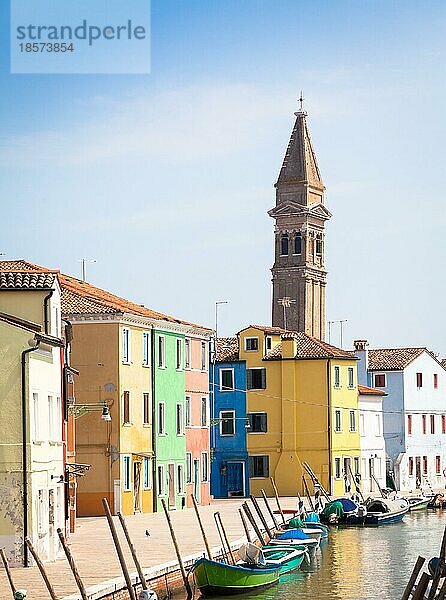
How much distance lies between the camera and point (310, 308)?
120m

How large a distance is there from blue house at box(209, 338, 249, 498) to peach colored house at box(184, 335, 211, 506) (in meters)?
6.92

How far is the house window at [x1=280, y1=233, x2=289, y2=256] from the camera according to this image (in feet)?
398

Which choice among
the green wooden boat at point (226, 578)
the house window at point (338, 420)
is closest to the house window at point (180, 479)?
the house window at point (338, 420)

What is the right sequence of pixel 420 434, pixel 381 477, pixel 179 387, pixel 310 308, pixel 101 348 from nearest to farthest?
1. pixel 101 348
2. pixel 179 387
3. pixel 381 477
4. pixel 420 434
5. pixel 310 308

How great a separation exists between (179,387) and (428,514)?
45.0 ft

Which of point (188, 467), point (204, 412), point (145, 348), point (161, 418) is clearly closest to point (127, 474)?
point (161, 418)

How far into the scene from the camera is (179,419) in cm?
5631

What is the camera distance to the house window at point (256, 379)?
2640 inches

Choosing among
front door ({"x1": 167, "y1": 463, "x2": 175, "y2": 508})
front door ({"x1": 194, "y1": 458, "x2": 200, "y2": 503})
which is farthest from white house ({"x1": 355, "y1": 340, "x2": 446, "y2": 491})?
front door ({"x1": 167, "y1": 463, "x2": 175, "y2": 508})

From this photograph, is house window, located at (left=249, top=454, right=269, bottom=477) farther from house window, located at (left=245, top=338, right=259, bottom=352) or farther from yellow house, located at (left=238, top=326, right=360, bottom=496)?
house window, located at (left=245, top=338, right=259, bottom=352)

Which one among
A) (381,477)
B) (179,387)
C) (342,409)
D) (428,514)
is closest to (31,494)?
(179,387)

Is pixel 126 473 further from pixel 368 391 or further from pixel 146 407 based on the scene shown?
pixel 368 391

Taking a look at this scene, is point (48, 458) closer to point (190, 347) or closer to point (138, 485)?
point (138, 485)

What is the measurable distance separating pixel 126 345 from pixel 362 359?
3004 cm
